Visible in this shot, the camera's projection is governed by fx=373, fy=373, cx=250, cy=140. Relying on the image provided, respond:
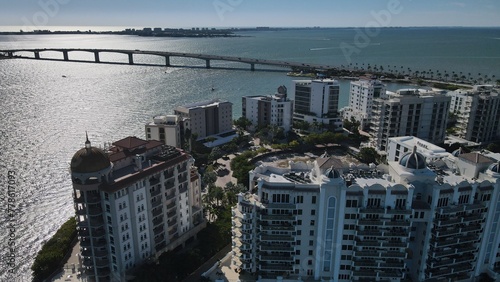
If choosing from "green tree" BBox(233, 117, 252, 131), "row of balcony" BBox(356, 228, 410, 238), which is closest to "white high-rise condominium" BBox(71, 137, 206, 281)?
"row of balcony" BBox(356, 228, 410, 238)

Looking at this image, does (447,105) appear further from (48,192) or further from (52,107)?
(52,107)

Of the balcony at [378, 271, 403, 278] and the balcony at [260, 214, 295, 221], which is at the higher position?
the balcony at [260, 214, 295, 221]

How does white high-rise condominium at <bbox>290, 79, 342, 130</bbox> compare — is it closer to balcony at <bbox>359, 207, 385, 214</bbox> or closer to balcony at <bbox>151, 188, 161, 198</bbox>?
balcony at <bbox>359, 207, 385, 214</bbox>

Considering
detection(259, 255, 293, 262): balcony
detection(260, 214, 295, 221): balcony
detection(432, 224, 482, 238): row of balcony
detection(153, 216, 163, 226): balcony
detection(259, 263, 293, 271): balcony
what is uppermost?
detection(260, 214, 295, 221): balcony

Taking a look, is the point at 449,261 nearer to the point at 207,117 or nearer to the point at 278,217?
the point at 278,217

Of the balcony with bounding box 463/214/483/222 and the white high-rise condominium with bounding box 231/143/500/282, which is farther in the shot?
the balcony with bounding box 463/214/483/222

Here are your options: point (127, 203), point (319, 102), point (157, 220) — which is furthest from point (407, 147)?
point (127, 203)

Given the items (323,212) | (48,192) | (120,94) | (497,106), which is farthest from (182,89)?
(323,212)

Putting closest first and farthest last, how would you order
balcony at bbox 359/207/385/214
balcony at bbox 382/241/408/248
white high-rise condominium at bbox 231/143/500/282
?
balcony at bbox 359/207/385/214 → white high-rise condominium at bbox 231/143/500/282 → balcony at bbox 382/241/408/248

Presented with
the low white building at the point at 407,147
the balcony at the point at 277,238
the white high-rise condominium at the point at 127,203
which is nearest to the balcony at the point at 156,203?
the white high-rise condominium at the point at 127,203
